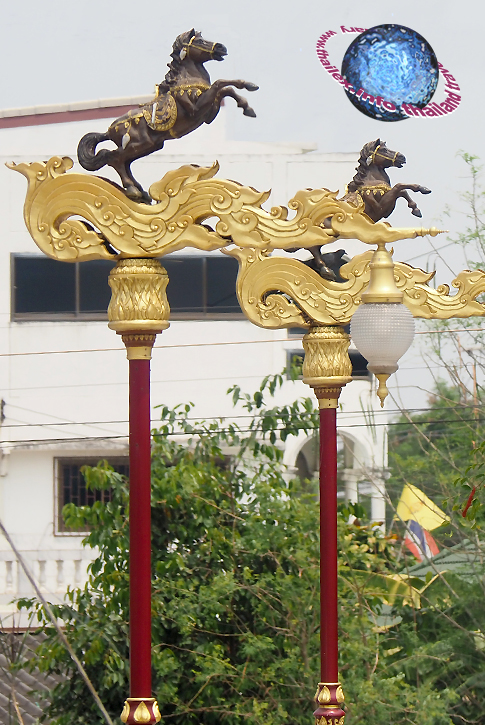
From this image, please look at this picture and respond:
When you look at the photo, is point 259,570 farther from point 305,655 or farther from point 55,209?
point 55,209

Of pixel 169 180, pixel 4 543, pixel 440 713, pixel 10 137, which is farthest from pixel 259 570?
pixel 10 137

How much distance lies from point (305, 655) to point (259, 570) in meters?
0.72

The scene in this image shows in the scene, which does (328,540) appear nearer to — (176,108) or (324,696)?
(324,696)

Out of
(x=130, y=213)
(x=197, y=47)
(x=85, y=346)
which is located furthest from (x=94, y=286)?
(x=197, y=47)

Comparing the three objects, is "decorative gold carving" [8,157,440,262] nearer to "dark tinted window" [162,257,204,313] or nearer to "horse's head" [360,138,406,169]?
"horse's head" [360,138,406,169]

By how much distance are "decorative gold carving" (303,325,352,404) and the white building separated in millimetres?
7911

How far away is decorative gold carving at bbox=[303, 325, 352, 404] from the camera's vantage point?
4.94m

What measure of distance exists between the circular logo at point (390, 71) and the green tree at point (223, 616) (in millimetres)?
2949

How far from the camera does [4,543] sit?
510 inches

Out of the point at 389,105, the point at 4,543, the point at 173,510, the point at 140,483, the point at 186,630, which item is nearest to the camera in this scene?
the point at 140,483

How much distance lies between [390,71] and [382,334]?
5.35 feet

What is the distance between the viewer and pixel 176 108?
4.31m

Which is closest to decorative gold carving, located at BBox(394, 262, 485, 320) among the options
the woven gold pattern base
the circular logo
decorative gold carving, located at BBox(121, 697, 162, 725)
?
the circular logo

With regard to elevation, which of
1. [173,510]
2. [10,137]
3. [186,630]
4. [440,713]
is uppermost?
[10,137]
